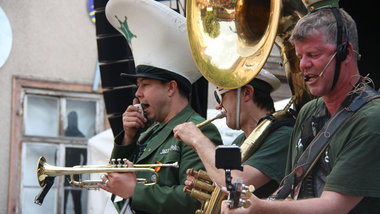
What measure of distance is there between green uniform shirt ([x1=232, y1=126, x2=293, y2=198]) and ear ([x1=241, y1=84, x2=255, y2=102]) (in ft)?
1.20

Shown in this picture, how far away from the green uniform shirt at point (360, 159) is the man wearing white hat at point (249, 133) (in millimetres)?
714

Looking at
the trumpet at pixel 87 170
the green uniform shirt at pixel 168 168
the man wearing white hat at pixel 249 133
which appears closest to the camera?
the man wearing white hat at pixel 249 133

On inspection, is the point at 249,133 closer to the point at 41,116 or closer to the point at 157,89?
the point at 157,89

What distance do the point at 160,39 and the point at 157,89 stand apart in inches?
13.2

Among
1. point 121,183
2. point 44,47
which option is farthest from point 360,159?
point 44,47

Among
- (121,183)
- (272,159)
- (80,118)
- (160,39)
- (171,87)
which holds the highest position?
(160,39)

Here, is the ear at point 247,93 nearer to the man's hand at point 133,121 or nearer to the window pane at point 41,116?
the man's hand at point 133,121

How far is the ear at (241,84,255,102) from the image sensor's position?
416 cm

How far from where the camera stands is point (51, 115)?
10.7 metres

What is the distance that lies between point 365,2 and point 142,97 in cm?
145

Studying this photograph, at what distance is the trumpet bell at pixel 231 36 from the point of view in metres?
3.79

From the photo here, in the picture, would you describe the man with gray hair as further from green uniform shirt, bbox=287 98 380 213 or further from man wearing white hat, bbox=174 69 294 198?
man wearing white hat, bbox=174 69 294 198

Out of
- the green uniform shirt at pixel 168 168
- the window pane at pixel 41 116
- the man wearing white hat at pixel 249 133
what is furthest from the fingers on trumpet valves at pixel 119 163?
the window pane at pixel 41 116

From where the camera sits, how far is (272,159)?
3.71m
